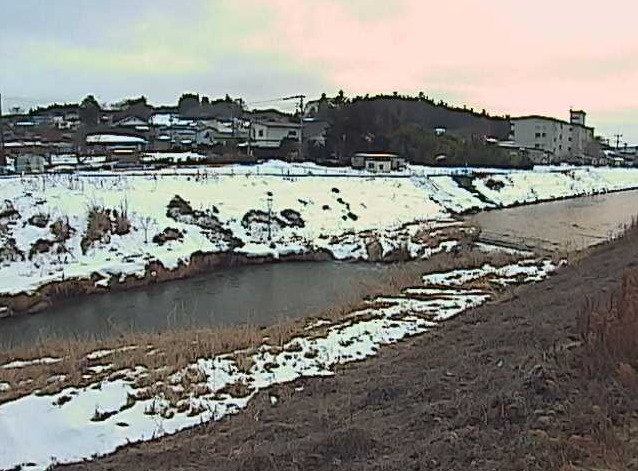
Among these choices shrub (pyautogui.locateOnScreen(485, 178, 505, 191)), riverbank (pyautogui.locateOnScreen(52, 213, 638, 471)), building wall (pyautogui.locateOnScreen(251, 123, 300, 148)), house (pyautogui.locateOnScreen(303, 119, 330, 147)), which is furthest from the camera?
building wall (pyautogui.locateOnScreen(251, 123, 300, 148))

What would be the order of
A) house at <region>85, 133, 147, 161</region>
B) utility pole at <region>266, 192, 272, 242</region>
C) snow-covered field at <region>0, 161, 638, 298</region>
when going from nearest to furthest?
snow-covered field at <region>0, 161, 638, 298</region>, utility pole at <region>266, 192, 272, 242</region>, house at <region>85, 133, 147, 161</region>

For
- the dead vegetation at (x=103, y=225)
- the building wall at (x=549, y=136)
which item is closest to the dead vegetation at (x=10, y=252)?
the dead vegetation at (x=103, y=225)

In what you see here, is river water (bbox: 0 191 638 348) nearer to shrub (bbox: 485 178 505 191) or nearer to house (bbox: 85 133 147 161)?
shrub (bbox: 485 178 505 191)

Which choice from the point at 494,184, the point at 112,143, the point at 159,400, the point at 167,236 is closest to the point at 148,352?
the point at 159,400

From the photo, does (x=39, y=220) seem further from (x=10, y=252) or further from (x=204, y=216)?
(x=204, y=216)

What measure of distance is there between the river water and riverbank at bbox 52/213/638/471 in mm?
7483

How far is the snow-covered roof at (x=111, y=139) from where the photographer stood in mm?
58372

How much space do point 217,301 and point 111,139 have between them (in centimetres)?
4494

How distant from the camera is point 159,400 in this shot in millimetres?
7547

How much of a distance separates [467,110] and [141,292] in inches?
3815

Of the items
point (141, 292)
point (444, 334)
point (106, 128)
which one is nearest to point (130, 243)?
point (141, 292)

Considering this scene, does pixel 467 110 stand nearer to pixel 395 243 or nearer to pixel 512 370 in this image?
pixel 395 243

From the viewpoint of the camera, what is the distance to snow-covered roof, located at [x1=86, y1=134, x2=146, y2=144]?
192 ft

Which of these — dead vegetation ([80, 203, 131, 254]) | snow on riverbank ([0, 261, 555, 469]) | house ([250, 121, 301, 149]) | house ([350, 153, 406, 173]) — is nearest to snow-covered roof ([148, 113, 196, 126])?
house ([250, 121, 301, 149])
